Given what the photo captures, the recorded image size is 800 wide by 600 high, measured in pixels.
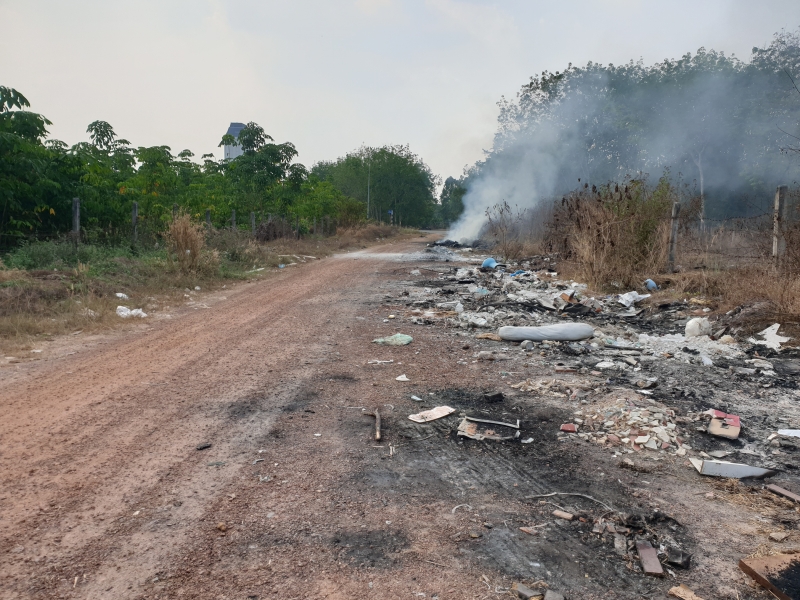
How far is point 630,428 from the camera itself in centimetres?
353

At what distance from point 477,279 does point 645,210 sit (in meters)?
3.91

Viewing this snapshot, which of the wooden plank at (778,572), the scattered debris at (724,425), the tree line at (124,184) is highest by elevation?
the tree line at (124,184)

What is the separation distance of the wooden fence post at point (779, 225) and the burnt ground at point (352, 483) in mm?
2696

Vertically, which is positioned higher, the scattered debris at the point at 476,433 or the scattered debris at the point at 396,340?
the scattered debris at the point at 396,340

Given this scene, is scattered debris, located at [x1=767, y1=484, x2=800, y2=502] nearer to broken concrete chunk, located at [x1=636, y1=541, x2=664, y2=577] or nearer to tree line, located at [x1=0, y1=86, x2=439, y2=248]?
broken concrete chunk, located at [x1=636, y1=541, x2=664, y2=577]

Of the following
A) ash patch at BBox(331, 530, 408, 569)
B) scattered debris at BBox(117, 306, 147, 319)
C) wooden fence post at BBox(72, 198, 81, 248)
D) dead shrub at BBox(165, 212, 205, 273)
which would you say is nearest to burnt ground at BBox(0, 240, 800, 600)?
ash patch at BBox(331, 530, 408, 569)

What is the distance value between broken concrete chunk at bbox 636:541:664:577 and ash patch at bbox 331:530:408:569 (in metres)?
0.99

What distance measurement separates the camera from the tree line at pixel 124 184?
34.2 feet

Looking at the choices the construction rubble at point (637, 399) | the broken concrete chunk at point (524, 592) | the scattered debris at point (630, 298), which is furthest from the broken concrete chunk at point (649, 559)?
the scattered debris at point (630, 298)

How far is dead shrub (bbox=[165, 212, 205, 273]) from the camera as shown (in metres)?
10.7

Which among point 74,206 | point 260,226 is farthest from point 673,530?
point 260,226

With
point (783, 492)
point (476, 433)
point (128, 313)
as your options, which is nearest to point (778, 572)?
point (783, 492)

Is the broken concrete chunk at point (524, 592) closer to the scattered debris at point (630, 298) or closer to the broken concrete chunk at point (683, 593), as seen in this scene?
the broken concrete chunk at point (683, 593)

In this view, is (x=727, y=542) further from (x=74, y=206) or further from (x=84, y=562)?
(x=74, y=206)
